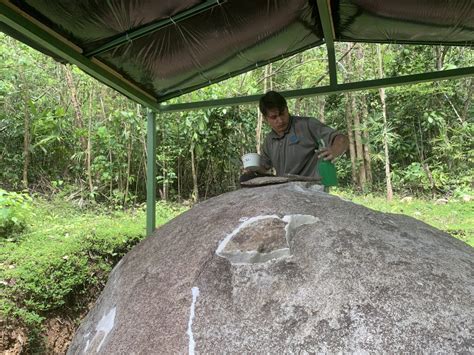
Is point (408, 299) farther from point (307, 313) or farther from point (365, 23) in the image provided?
point (365, 23)

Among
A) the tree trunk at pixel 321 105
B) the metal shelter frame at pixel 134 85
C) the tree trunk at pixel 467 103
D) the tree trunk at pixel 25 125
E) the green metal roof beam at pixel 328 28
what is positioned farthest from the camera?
the tree trunk at pixel 321 105

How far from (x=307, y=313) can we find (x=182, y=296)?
0.55m

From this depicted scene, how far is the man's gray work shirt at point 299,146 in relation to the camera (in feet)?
11.2

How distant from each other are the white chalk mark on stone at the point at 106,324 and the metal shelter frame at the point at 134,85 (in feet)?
5.81

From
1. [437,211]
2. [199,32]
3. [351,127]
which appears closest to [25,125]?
[199,32]

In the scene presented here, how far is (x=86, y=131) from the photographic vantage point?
8055 millimetres

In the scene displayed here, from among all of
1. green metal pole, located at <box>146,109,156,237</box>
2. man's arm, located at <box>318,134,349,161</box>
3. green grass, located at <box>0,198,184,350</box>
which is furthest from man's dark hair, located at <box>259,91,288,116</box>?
green grass, located at <box>0,198,184,350</box>

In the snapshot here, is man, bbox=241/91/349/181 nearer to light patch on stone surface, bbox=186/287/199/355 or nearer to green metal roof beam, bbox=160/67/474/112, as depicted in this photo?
green metal roof beam, bbox=160/67/474/112

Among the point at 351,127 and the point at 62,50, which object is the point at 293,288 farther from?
the point at 351,127

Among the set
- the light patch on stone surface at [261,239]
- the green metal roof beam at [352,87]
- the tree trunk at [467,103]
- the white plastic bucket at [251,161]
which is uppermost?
the tree trunk at [467,103]

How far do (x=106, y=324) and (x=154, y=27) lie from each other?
2.12 meters

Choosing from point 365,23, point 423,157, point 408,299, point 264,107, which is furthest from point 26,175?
point 423,157

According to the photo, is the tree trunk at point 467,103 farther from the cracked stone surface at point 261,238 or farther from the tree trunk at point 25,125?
the tree trunk at point 25,125

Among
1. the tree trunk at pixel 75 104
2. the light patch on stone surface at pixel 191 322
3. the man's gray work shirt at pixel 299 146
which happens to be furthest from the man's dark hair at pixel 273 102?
the tree trunk at pixel 75 104
